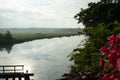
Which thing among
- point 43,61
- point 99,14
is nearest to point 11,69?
point 43,61

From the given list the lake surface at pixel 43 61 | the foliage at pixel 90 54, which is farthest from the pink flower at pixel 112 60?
the lake surface at pixel 43 61

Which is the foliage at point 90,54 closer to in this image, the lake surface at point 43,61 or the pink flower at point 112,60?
the pink flower at point 112,60

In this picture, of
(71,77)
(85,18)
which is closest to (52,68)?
(85,18)

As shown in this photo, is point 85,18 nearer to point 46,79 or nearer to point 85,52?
point 46,79

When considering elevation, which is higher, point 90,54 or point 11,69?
point 90,54

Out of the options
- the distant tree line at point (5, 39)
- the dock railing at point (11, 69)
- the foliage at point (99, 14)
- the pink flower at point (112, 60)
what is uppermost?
the distant tree line at point (5, 39)

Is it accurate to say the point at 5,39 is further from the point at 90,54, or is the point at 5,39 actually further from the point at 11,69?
the point at 90,54

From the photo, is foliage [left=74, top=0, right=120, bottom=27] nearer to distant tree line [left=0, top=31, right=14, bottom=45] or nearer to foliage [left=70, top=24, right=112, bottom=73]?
foliage [left=70, top=24, right=112, bottom=73]

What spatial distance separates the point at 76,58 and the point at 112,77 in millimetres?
9311

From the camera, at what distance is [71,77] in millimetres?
5578

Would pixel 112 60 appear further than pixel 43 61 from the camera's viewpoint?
No

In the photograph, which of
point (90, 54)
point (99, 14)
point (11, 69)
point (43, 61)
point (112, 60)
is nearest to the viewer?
point (112, 60)

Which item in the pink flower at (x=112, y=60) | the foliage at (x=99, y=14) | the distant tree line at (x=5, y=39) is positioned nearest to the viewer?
the pink flower at (x=112, y=60)

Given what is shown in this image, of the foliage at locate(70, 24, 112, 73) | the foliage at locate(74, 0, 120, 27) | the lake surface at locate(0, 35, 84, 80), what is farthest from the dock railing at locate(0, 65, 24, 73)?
the foliage at locate(70, 24, 112, 73)
